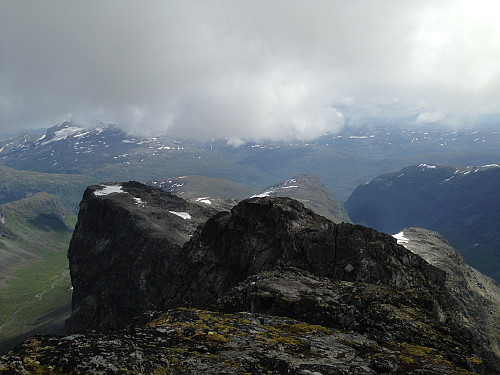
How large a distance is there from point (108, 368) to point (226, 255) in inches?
1611

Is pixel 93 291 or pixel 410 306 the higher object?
pixel 410 306

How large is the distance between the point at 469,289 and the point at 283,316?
438 feet

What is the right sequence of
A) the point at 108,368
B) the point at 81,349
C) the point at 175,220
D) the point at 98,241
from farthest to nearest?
1. the point at 175,220
2. the point at 98,241
3. the point at 81,349
4. the point at 108,368

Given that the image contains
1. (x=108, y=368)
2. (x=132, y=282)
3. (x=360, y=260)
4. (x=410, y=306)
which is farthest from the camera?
(x=132, y=282)

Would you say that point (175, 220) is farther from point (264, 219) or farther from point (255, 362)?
A: point (255, 362)

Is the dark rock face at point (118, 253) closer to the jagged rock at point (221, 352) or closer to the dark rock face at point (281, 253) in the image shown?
the dark rock face at point (281, 253)

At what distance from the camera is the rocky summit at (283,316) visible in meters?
14.4

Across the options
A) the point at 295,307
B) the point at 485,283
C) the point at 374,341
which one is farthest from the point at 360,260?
the point at 485,283

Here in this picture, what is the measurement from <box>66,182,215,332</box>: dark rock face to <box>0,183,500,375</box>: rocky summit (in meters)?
52.7

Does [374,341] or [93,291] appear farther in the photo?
[93,291]

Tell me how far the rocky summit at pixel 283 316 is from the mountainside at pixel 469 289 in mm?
50858

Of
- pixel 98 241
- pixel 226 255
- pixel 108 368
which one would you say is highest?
pixel 108 368

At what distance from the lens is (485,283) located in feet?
484

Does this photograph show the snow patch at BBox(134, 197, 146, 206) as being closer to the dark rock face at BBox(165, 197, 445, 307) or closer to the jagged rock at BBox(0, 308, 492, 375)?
the dark rock face at BBox(165, 197, 445, 307)
